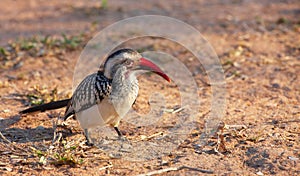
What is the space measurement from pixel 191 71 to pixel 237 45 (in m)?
1.04

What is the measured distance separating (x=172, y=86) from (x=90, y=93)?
1.86 metres

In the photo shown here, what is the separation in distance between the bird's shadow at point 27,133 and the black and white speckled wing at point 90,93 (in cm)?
27

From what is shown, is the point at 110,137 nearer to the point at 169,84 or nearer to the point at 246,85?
the point at 169,84

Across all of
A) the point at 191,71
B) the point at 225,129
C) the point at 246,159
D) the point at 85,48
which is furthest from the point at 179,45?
the point at 246,159

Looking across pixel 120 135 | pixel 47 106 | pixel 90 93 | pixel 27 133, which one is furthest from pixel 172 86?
pixel 27 133

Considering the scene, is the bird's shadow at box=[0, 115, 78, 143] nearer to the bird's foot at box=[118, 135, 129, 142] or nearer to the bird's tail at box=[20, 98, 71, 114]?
the bird's tail at box=[20, 98, 71, 114]

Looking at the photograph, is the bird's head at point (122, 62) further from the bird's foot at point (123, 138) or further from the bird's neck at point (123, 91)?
the bird's foot at point (123, 138)

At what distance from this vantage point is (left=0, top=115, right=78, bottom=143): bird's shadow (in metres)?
4.40

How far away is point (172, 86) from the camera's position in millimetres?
5871

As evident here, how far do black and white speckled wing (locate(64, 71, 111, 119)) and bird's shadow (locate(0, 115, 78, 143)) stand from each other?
0.27 meters

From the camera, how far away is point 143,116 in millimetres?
5004

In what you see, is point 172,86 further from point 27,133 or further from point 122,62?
point 27,133

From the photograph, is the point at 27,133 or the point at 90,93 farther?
the point at 27,133

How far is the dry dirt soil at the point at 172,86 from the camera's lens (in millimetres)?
3912
